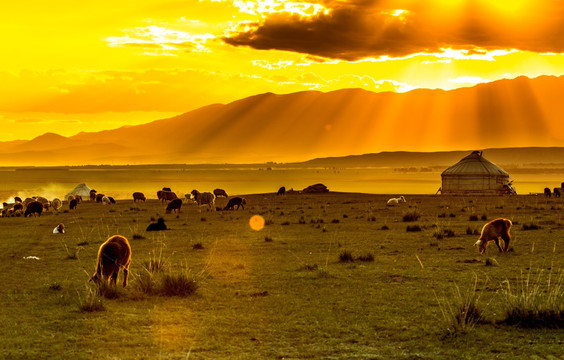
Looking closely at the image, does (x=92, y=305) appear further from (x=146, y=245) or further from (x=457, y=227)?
(x=457, y=227)

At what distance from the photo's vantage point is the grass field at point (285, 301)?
8.84 metres

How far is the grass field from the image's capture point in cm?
884

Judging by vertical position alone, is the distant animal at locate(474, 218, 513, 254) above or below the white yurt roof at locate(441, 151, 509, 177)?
below

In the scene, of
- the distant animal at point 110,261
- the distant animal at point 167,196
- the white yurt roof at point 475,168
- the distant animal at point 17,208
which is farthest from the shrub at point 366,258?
the white yurt roof at point 475,168

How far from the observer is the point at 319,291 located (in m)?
13.1

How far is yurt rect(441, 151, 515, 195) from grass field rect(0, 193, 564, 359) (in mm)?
38509

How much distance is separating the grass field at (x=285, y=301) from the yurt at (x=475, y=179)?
3851 cm

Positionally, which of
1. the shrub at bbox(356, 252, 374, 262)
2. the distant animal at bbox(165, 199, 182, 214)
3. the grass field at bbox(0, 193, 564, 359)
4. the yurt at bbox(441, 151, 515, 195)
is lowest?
the grass field at bbox(0, 193, 564, 359)

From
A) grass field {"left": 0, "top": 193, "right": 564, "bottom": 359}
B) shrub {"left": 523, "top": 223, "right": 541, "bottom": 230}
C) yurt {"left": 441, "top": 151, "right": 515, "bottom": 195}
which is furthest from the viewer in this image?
yurt {"left": 441, "top": 151, "right": 515, "bottom": 195}

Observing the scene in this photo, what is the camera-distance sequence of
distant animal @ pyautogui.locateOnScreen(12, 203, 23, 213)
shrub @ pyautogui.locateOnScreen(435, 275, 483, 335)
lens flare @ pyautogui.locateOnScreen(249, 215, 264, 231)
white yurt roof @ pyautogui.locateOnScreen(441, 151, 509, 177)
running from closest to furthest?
shrub @ pyautogui.locateOnScreen(435, 275, 483, 335) → lens flare @ pyautogui.locateOnScreen(249, 215, 264, 231) → distant animal @ pyautogui.locateOnScreen(12, 203, 23, 213) → white yurt roof @ pyautogui.locateOnScreen(441, 151, 509, 177)

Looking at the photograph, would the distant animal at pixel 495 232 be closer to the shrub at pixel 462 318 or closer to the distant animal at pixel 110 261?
the shrub at pixel 462 318

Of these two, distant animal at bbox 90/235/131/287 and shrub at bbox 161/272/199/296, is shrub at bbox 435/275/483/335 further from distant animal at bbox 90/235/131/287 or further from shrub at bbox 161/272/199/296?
distant animal at bbox 90/235/131/287


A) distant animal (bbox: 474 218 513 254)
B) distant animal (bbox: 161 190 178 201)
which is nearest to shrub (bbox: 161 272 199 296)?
distant animal (bbox: 474 218 513 254)

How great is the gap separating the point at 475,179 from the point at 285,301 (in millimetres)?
54825
